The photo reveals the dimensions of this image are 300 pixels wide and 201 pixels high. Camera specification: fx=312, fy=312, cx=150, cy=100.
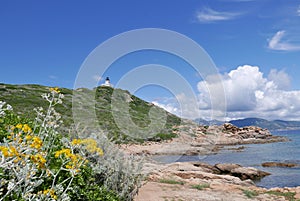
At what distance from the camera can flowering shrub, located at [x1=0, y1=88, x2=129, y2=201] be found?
11.8 ft

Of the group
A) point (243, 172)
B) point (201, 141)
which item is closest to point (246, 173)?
point (243, 172)

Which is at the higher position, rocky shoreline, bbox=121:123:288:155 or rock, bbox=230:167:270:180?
rocky shoreline, bbox=121:123:288:155

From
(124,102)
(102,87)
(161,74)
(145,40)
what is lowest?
(161,74)

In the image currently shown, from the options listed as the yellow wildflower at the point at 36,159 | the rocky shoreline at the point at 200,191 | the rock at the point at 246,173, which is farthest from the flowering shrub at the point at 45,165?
the rock at the point at 246,173

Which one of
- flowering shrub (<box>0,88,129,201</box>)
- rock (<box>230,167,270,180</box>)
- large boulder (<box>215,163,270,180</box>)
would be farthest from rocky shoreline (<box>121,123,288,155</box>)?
flowering shrub (<box>0,88,129,201</box>)

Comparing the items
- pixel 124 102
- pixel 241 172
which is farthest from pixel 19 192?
pixel 124 102

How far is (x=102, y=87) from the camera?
360ft

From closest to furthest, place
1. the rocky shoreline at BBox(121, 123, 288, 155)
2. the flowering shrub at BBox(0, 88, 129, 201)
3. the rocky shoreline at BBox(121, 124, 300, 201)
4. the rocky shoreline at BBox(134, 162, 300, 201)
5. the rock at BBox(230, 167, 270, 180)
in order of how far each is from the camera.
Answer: the flowering shrub at BBox(0, 88, 129, 201)
the rocky shoreline at BBox(134, 162, 300, 201)
the rocky shoreline at BBox(121, 124, 300, 201)
the rock at BBox(230, 167, 270, 180)
the rocky shoreline at BBox(121, 123, 288, 155)

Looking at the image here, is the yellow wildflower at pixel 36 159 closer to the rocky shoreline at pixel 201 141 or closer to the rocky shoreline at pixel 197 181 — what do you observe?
the rocky shoreline at pixel 197 181

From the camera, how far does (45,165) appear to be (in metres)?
4.27

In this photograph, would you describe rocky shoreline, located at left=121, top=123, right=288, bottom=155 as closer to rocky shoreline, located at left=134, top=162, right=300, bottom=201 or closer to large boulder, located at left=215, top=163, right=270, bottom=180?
large boulder, located at left=215, top=163, right=270, bottom=180

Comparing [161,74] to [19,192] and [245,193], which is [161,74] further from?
[19,192]

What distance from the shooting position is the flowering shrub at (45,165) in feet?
11.8

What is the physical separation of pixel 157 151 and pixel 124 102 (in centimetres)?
5335
